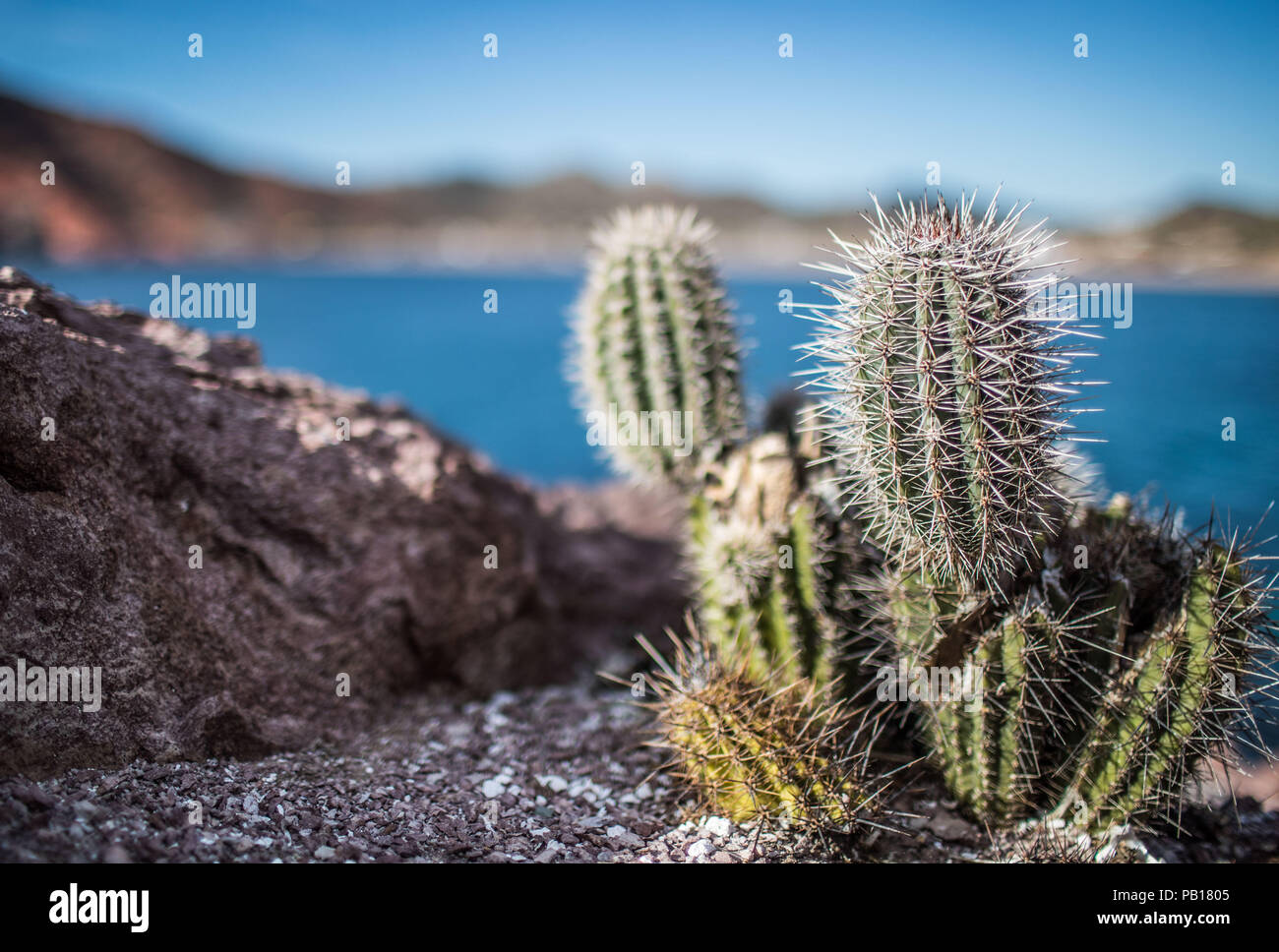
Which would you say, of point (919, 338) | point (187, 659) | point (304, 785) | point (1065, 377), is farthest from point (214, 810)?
point (1065, 377)

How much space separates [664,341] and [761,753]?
2.08 m

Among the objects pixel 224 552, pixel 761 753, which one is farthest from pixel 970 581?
pixel 224 552

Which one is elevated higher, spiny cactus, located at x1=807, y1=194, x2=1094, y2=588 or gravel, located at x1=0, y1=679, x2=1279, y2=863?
spiny cactus, located at x1=807, y1=194, x2=1094, y2=588

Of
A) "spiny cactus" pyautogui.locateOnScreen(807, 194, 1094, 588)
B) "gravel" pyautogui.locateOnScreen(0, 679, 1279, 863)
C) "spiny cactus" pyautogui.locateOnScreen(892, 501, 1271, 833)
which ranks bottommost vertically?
"gravel" pyautogui.locateOnScreen(0, 679, 1279, 863)

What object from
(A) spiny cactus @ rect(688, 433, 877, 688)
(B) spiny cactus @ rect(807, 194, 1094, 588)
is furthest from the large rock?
(B) spiny cactus @ rect(807, 194, 1094, 588)

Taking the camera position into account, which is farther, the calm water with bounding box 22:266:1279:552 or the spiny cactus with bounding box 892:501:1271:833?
the calm water with bounding box 22:266:1279:552

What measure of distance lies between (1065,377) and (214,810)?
335 centimetres

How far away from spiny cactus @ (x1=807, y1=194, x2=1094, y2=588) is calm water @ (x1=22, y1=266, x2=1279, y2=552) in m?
0.34

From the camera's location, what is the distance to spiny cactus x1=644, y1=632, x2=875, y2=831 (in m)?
3.09

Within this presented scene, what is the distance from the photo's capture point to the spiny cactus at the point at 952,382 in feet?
9.17

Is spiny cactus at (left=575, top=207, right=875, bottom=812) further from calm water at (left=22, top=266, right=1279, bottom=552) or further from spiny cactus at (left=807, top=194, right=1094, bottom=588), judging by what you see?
spiny cactus at (left=807, top=194, right=1094, bottom=588)

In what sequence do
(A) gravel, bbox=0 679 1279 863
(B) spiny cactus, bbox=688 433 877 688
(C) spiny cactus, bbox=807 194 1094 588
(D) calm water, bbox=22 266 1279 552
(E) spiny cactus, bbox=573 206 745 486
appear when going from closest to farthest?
(A) gravel, bbox=0 679 1279 863, (C) spiny cactus, bbox=807 194 1094 588, (B) spiny cactus, bbox=688 433 877 688, (E) spiny cactus, bbox=573 206 745 486, (D) calm water, bbox=22 266 1279 552

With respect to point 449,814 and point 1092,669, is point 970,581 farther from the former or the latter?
point 449,814

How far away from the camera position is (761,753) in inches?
122
